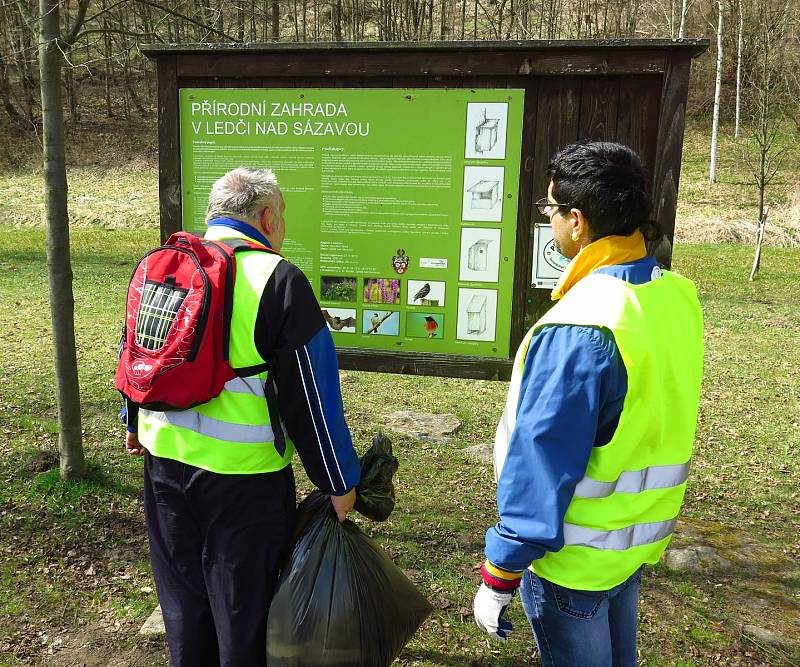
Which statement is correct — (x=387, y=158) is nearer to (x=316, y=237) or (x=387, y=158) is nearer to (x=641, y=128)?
(x=316, y=237)

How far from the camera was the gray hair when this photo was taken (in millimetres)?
2311

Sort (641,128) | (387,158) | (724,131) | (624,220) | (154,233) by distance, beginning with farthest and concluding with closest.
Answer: (724,131) < (154,233) < (387,158) < (641,128) < (624,220)

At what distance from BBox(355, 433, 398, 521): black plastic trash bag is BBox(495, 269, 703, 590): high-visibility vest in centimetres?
69

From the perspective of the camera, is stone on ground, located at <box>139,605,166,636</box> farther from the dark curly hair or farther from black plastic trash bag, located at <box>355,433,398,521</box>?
the dark curly hair

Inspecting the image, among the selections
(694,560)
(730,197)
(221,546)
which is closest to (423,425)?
(694,560)

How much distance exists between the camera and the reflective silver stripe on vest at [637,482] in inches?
71.0

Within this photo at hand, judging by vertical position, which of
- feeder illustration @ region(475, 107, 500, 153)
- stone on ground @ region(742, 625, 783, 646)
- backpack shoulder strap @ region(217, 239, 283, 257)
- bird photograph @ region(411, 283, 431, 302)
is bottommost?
stone on ground @ region(742, 625, 783, 646)

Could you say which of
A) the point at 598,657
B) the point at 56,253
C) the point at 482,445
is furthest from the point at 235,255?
the point at 482,445

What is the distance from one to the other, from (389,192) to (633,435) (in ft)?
6.02

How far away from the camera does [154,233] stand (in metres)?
19.5

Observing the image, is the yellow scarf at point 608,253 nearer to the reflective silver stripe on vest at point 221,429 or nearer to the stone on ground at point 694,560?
the reflective silver stripe on vest at point 221,429

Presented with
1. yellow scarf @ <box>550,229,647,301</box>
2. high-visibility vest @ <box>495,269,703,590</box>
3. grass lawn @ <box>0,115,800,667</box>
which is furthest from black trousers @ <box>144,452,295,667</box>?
yellow scarf @ <box>550,229,647,301</box>

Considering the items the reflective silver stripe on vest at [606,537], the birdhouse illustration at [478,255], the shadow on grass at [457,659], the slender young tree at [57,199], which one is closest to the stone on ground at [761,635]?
the shadow on grass at [457,659]

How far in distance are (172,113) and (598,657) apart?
114 inches
